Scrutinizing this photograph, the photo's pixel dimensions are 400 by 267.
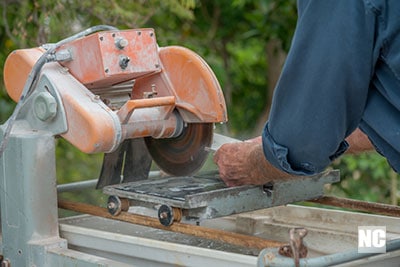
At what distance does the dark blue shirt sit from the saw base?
0.95 ft

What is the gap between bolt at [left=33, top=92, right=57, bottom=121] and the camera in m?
2.25

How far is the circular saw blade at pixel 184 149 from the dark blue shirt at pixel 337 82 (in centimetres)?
55

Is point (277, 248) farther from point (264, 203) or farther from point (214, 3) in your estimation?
point (214, 3)

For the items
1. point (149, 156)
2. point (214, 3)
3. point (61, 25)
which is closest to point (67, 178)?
point (214, 3)

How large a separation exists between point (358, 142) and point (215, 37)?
3129mm

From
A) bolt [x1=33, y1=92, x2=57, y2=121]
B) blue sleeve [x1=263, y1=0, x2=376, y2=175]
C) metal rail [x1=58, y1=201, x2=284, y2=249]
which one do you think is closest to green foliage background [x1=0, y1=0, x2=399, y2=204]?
metal rail [x1=58, y1=201, x2=284, y2=249]

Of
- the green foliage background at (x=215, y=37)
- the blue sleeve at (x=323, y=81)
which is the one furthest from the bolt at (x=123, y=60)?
the green foliage background at (x=215, y=37)

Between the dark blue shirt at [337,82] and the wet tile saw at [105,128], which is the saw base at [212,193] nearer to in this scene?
the wet tile saw at [105,128]

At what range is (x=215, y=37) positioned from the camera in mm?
5352

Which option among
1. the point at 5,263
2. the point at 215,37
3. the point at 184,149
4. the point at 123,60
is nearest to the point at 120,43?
the point at 123,60

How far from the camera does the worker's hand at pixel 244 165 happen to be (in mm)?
2156

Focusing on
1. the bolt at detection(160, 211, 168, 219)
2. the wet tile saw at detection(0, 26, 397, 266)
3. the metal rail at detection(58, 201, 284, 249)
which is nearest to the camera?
the metal rail at detection(58, 201, 284, 249)

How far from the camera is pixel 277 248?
1.77 metres

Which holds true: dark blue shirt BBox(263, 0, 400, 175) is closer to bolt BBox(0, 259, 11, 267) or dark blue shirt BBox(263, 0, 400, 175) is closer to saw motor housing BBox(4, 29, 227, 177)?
saw motor housing BBox(4, 29, 227, 177)
